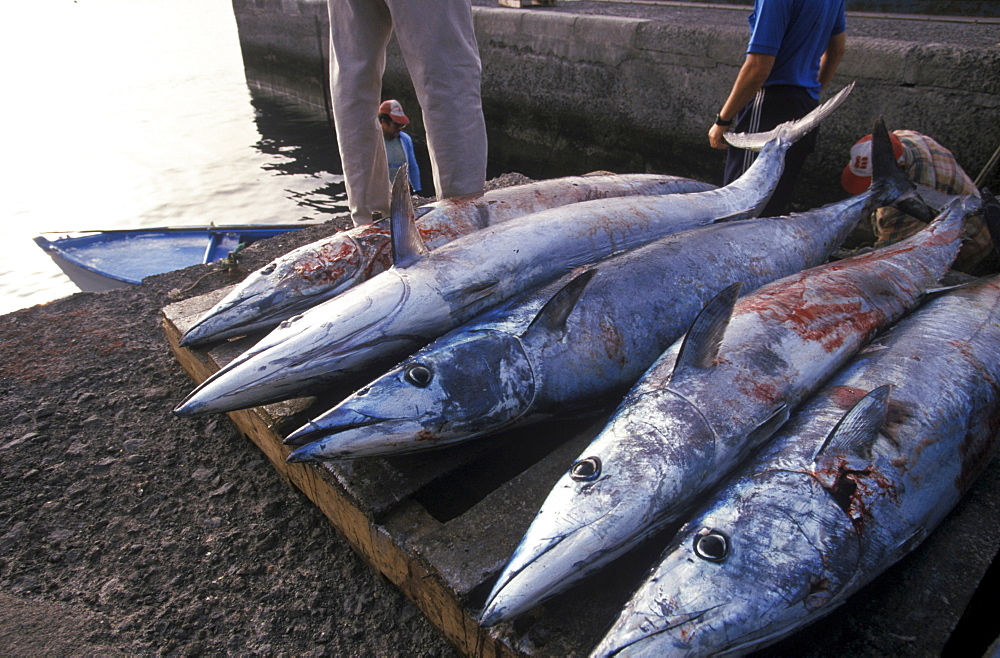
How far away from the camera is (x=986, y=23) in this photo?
8.02 metres

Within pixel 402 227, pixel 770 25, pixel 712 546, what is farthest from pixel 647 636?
pixel 770 25

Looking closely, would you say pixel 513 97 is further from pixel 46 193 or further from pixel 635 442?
pixel 635 442

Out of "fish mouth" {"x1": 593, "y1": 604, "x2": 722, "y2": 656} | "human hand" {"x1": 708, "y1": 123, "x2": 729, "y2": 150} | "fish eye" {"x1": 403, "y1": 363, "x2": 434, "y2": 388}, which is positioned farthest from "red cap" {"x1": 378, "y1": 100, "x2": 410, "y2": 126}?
"fish mouth" {"x1": 593, "y1": 604, "x2": 722, "y2": 656}

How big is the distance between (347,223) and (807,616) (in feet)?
14.7

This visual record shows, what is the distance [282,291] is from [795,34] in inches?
154

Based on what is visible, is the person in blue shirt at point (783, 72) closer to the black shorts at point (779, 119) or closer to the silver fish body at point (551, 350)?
the black shorts at point (779, 119)

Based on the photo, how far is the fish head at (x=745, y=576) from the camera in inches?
50.9

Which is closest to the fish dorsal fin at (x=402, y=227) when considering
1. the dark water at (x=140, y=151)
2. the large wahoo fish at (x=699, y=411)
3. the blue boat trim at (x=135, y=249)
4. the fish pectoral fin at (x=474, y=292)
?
the fish pectoral fin at (x=474, y=292)

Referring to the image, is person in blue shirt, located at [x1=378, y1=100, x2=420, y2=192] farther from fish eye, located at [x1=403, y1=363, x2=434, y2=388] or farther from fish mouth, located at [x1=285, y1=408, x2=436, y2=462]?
fish mouth, located at [x1=285, y1=408, x2=436, y2=462]

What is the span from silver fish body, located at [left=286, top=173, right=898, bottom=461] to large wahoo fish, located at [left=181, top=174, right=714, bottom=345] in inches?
32.2

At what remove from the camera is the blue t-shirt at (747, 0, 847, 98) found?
150 inches

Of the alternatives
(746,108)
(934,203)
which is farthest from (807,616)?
(746,108)

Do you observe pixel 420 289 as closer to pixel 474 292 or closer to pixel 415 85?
pixel 474 292

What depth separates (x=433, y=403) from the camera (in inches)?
72.2
